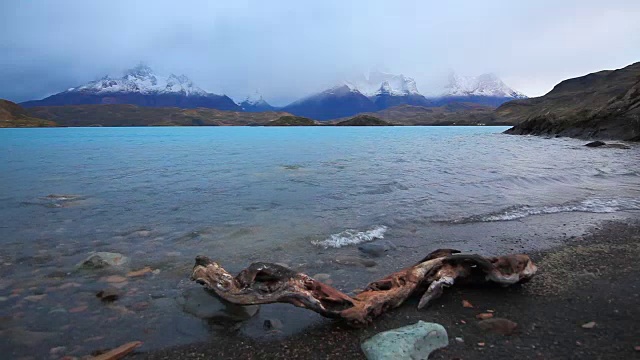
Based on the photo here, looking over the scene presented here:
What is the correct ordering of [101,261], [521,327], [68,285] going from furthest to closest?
[101,261], [68,285], [521,327]

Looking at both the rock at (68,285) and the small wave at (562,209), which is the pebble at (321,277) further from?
the small wave at (562,209)

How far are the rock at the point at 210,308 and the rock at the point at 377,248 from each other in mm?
3989

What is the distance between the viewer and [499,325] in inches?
219

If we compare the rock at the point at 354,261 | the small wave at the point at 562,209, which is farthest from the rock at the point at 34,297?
the small wave at the point at 562,209

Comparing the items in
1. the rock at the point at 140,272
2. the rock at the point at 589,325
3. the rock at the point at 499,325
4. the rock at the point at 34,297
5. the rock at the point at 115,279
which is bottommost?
the rock at the point at 140,272

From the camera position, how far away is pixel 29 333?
5824mm

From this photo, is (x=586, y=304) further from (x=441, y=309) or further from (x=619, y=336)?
(x=441, y=309)

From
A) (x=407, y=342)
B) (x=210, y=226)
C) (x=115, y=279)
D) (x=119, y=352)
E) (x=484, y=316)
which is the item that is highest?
(x=407, y=342)

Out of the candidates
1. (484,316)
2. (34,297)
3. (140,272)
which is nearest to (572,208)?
(484,316)

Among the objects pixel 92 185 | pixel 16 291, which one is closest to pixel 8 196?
pixel 92 185

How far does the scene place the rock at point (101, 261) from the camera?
8.62 m

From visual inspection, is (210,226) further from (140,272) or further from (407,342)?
(407,342)

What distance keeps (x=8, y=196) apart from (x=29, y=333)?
15.5 m

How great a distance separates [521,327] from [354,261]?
4127 mm
